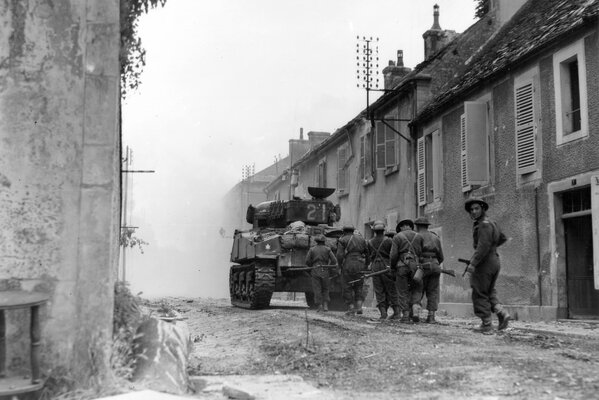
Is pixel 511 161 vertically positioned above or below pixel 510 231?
above

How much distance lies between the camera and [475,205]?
33.2 feet

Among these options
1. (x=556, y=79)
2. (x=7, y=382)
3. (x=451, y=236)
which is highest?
(x=556, y=79)

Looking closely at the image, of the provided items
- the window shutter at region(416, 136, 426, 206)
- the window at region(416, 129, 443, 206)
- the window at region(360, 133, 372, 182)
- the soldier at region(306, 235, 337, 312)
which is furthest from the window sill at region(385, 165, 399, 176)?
the soldier at region(306, 235, 337, 312)

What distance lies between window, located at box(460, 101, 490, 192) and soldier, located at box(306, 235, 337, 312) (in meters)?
3.50

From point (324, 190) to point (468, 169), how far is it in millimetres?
4382

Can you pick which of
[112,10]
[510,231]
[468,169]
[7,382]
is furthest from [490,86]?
[7,382]

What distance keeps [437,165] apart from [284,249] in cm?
498

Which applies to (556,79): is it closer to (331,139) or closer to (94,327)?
(94,327)

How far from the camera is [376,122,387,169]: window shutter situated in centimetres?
2366

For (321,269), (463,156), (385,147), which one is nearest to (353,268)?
(321,269)

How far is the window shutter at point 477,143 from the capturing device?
1666 centimetres

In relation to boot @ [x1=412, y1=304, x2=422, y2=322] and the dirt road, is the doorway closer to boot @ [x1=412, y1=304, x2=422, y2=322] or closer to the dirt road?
boot @ [x1=412, y1=304, x2=422, y2=322]

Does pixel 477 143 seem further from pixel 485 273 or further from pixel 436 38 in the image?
pixel 436 38

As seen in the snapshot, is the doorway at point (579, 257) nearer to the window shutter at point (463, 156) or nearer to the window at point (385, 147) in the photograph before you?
the window shutter at point (463, 156)
